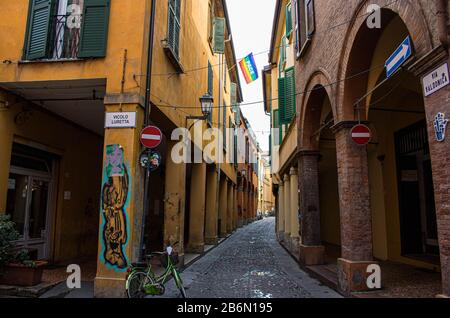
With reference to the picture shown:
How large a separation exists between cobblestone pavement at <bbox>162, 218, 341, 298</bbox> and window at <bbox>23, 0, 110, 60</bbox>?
17.4 feet

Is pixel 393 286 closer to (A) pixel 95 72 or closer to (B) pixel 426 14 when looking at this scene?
(B) pixel 426 14

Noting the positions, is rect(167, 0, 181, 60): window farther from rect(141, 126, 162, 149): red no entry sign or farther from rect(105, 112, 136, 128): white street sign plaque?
rect(141, 126, 162, 149): red no entry sign

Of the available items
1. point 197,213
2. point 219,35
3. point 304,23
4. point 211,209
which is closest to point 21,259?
point 197,213

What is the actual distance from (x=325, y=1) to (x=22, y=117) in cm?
761

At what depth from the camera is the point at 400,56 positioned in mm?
5605

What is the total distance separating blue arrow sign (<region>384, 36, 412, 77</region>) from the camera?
5.40 meters

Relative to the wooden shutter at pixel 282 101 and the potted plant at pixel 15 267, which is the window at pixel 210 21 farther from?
the potted plant at pixel 15 267

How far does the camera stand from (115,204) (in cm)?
692

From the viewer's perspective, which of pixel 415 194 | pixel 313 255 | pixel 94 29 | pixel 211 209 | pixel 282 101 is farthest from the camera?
pixel 211 209

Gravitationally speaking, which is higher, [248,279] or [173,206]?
[173,206]

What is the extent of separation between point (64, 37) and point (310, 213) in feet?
26.5

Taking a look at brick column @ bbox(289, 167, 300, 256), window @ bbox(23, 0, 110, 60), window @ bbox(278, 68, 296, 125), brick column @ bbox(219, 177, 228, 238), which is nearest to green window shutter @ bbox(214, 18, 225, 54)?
window @ bbox(278, 68, 296, 125)

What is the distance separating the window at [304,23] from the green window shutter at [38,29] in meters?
6.51

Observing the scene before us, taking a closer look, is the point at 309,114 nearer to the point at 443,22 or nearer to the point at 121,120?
the point at 121,120
